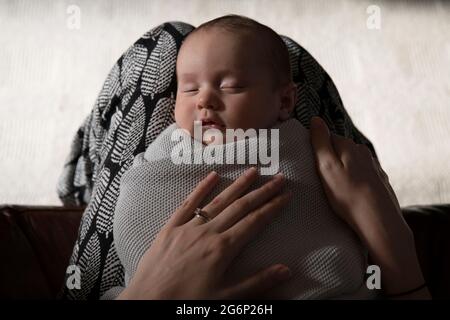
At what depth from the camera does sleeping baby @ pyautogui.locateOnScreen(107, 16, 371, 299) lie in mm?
972

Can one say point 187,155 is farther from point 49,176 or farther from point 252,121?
point 49,176

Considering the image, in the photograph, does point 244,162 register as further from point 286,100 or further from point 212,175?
point 286,100

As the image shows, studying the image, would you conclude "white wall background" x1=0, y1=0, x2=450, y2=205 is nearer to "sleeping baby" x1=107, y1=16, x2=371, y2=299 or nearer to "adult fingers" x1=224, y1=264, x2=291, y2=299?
"sleeping baby" x1=107, y1=16, x2=371, y2=299

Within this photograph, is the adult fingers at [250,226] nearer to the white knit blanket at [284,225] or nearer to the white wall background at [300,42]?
the white knit blanket at [284,225]

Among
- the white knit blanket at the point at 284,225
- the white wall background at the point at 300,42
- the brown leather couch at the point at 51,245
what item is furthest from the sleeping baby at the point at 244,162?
the white wall background at the point at 300,42

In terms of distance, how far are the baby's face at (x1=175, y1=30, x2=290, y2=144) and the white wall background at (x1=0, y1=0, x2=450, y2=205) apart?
1.15m

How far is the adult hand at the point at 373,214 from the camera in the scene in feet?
3.34

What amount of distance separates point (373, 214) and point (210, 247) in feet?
0.90

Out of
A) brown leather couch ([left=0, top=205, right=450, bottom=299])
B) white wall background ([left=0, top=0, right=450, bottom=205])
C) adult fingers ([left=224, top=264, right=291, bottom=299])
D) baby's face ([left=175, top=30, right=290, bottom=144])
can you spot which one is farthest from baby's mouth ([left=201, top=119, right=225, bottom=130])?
white wall background ([left=0, top=0, right=450, bottom=205])

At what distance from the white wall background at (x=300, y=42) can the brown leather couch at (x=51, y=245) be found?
1.98ft

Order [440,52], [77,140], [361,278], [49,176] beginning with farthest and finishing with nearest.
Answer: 1. [440,52]
2. [49,176]
3. [77,140]
4. [361,278]
